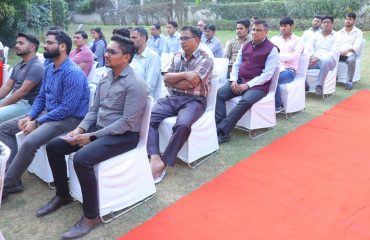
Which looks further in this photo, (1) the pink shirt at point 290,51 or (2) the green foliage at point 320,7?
(2) the green foliage at point 320,7

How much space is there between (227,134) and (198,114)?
83cm

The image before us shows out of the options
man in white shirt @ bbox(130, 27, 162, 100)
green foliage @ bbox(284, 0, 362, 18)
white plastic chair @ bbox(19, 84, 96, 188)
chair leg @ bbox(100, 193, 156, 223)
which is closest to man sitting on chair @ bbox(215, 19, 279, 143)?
man in white shirt @ bbox(130, 27, 162, 100)

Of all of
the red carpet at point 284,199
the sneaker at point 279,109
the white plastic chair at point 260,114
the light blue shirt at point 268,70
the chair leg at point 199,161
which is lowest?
the red carpet at point 284,199

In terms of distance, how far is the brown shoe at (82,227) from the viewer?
8.70 ft

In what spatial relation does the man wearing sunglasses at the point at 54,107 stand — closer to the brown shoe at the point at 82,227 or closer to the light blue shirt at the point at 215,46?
the brown shoe at the point at 82,227

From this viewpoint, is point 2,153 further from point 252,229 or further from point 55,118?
point 252,229

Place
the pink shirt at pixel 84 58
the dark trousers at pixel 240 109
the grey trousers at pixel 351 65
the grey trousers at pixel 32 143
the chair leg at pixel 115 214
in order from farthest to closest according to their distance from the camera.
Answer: the grey trousers at pixel 351 65, the pink shirt at pixel 84 58, the dark trousers at pixel 240 109, the grey trousers at pixel 32 143, the chair leg at pixel 115 214

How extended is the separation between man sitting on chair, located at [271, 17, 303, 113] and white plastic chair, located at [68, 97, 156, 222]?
109 inches

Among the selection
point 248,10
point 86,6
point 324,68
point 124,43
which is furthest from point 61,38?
point 86,6

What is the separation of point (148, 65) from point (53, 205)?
6.26 ft

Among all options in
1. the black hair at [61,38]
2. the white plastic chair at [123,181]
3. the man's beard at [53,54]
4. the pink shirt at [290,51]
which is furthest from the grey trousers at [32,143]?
the pink shirt at [290,51]

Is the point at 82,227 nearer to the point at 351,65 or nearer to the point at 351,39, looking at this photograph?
the point at 351,65

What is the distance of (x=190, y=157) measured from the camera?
375 cm

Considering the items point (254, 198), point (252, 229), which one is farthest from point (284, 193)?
point (252, 229)
